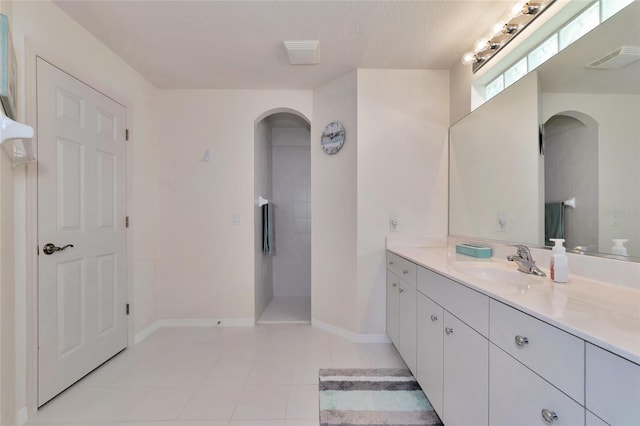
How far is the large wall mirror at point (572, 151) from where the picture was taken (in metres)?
0.99

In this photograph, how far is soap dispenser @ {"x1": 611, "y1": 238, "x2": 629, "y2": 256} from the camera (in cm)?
101

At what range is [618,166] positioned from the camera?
1.01m

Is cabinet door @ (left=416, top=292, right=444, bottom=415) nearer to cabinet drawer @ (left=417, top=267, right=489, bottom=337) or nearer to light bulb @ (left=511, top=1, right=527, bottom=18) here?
cabinet drawer @ (left=417, top=267, right=489, bottom=337)

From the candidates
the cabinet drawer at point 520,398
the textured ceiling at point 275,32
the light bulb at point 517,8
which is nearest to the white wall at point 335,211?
the textured ceiling at point 275,32

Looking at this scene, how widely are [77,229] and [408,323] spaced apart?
2.31 m

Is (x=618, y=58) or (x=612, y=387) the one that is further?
(x=618, y=58)

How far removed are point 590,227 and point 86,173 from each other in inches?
116

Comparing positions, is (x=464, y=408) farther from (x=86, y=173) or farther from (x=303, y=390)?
(x=86, y=173)

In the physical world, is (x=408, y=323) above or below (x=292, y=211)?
below

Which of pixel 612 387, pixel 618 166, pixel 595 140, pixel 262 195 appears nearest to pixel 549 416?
pixel 612 387

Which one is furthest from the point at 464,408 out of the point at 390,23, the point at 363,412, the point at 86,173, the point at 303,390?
the point at 86,173

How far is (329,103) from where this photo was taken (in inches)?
97.4

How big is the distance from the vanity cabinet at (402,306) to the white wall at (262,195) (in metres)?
1.41

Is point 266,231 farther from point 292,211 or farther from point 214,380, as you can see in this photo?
point 214,380
